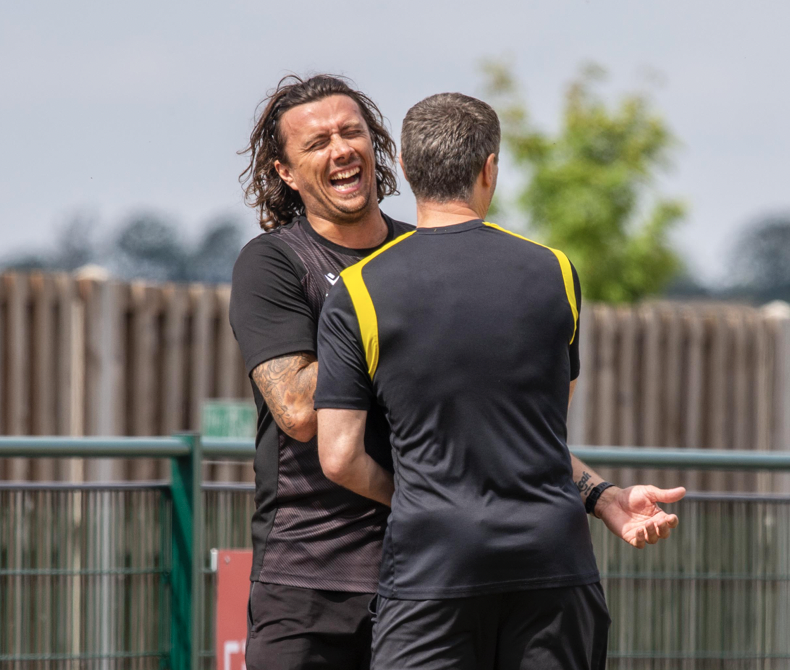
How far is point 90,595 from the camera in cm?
345

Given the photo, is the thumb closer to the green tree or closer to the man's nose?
the man's nose

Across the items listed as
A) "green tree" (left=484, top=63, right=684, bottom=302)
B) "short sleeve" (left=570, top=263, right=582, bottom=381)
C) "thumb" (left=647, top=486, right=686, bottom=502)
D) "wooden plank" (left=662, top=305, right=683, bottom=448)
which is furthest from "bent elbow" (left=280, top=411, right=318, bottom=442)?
"green tree" (left=484, top=63, right=684, bottom=302)

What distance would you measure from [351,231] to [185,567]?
156 centimetres

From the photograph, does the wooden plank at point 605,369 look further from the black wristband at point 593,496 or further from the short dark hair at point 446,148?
the short dark hair at point 446,148

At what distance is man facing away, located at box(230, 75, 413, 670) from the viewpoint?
229 centimetres

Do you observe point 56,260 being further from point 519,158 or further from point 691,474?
point 691,474

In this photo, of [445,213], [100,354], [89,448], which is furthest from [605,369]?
[445,213]

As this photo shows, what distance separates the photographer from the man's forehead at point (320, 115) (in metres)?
2.57

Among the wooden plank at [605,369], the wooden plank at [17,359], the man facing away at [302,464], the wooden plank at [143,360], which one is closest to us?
the man facing away at [302,464]

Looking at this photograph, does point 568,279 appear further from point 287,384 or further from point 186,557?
point 186,557

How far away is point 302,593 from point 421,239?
2.76 ft

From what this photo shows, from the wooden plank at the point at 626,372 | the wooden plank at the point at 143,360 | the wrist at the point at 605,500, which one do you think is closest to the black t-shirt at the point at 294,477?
the wrist at the point at 605,500

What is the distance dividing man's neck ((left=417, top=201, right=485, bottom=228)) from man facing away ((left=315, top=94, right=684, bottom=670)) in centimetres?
2

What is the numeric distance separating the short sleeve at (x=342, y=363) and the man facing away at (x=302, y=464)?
11cm
